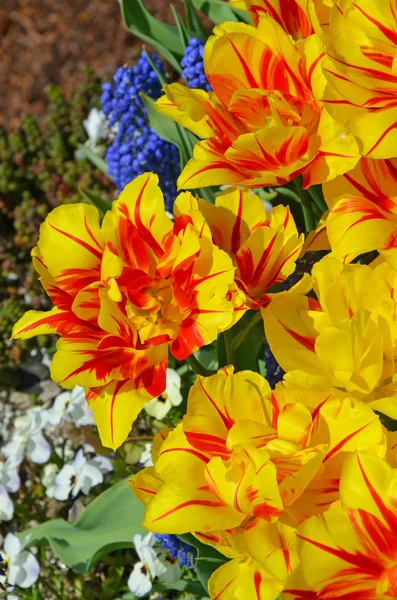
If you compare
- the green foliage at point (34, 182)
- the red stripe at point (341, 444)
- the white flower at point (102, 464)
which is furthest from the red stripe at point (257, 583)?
the green foliage at point (34, 182)

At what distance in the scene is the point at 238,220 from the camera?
2.88ft

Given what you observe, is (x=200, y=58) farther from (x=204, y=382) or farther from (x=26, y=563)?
(x=26, y=563)

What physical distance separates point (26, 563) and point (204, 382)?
3.04 feet

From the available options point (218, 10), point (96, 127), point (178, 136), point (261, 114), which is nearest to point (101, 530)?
point (178, 136)

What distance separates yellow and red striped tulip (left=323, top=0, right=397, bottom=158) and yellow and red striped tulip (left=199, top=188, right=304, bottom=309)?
5.9 inches

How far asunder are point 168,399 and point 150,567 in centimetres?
37

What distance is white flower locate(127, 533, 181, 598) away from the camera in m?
1.31

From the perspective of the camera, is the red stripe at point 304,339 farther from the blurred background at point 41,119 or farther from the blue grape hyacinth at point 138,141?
the blurred background at point 41,119

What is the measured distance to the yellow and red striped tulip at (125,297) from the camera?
0.79 m

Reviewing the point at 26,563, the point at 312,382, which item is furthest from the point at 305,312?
the point at 26,563

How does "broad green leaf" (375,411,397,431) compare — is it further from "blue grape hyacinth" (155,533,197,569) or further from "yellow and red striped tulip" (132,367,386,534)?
"blue grape hyacinth" (155,533,197,569)

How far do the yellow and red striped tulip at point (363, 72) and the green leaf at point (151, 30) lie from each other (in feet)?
2.54

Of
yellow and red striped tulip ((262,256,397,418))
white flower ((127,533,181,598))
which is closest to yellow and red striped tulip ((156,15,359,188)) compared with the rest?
yellow and red striped tulip ((262,256,397,418))

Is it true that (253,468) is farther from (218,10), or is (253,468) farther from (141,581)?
(218,10)
